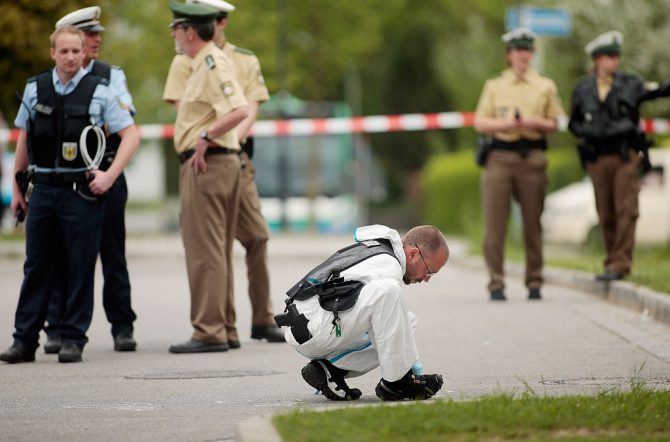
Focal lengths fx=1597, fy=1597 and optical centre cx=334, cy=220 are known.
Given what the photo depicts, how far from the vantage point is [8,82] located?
2603 cm

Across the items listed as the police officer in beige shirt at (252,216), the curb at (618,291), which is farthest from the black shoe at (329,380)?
the curb at (618,291)

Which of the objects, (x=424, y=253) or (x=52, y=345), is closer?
(x=424, y=253)

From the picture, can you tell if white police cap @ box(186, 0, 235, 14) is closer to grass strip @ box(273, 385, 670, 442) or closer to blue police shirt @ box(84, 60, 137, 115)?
blue police shirt @ box(84, 60, 137, 115)

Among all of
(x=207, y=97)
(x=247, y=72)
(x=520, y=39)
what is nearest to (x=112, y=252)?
(x=207, y=97)

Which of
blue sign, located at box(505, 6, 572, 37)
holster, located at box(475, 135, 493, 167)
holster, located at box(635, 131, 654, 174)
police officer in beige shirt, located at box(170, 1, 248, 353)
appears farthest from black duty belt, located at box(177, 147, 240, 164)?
blue sign, located at box(505, 6, 572, 37)

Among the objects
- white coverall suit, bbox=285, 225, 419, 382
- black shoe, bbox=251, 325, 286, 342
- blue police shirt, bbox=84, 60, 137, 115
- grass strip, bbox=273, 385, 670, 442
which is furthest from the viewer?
black shoe, bbox=251, 325, 286, 342

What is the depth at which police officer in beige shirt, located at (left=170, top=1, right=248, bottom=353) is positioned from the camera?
9.88 meters

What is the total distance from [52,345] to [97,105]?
5.19 feet

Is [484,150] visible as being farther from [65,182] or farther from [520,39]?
[65,182]

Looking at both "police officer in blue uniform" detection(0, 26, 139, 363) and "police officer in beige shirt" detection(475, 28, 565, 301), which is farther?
"police officer in beige shirt" detection(475, 28, 565, 301)

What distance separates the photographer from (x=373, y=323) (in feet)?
A: 23.4

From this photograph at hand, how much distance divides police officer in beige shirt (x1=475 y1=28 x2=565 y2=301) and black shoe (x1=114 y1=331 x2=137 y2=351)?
13.9 feet

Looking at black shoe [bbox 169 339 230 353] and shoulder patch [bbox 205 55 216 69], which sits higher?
shoulder patch [bbox 205 55 216 69]

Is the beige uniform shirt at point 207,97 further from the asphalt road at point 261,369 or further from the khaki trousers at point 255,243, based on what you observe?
the asphalt road at point 261,369
